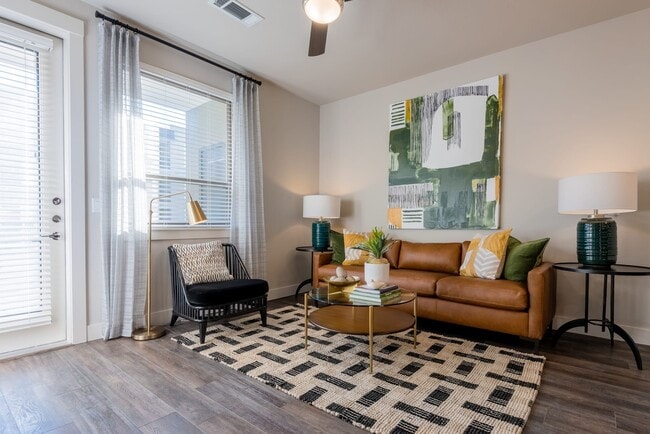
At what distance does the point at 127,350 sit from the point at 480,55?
440 cm

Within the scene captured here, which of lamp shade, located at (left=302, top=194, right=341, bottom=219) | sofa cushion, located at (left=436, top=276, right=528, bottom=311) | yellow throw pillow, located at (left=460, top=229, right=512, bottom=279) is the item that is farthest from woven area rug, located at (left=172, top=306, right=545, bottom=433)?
lamp shade, located at (left=302, top=194, right=341, bottom=219)

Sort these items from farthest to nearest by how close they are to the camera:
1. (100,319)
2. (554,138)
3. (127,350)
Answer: (554,138), (100,319), (127,350)

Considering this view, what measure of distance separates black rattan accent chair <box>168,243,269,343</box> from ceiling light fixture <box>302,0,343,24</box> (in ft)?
7.36

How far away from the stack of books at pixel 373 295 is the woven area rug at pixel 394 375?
17.3 inches

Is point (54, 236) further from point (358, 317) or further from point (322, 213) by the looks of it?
point (322, 213)

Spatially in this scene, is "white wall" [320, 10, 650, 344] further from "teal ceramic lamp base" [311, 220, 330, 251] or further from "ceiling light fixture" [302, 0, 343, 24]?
"ceiling light fixture" [302, 0, 343, 24]

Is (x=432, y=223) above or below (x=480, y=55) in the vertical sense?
below

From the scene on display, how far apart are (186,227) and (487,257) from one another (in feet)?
9.88

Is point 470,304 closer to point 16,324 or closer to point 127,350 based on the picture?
point 127,350

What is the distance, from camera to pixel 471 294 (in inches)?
111

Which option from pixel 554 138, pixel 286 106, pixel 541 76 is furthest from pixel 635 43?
pixel 286 106

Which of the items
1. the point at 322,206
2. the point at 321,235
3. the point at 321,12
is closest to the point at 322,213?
the point at 322,206

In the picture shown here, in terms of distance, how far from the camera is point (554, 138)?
321 cm

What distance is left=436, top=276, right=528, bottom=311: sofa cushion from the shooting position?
2.60m
